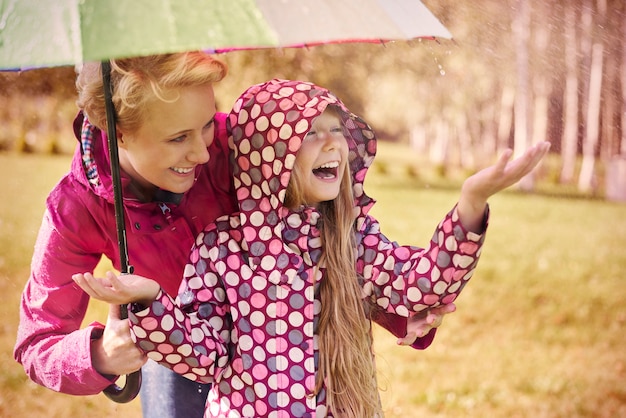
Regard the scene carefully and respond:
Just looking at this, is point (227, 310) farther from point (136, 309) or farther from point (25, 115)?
point (25, 115)

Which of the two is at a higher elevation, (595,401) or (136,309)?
(136,309)

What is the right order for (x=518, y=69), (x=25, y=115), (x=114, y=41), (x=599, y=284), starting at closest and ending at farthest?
(x=114, y=41) → (x=599, y=284) → (x=518, y=69) → (x=25, y=115)

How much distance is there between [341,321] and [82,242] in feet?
2.50

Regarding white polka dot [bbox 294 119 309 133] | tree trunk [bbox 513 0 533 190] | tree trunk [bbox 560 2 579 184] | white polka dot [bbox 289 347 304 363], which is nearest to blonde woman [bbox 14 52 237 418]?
white polka dot [bbox 294 119 309 133]

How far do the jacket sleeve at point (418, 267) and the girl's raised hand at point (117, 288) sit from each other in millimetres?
586

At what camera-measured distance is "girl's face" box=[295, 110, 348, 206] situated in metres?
2.08

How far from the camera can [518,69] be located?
9.98 m

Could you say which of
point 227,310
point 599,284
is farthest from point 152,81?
point 599,284

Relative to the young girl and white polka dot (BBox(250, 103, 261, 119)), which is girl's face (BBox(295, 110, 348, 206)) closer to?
the young girl

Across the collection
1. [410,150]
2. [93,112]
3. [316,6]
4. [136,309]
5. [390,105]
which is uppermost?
[316,6]

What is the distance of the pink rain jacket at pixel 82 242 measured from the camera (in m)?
2.14

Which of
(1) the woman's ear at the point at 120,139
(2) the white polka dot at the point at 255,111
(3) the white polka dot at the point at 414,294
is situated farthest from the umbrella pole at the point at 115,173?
(3) the white polka dot at the point at 414,294

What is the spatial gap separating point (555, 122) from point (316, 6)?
394 inches

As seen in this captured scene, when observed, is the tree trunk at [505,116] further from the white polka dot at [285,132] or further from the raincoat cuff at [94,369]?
the raincoat cuff at [94,369]
